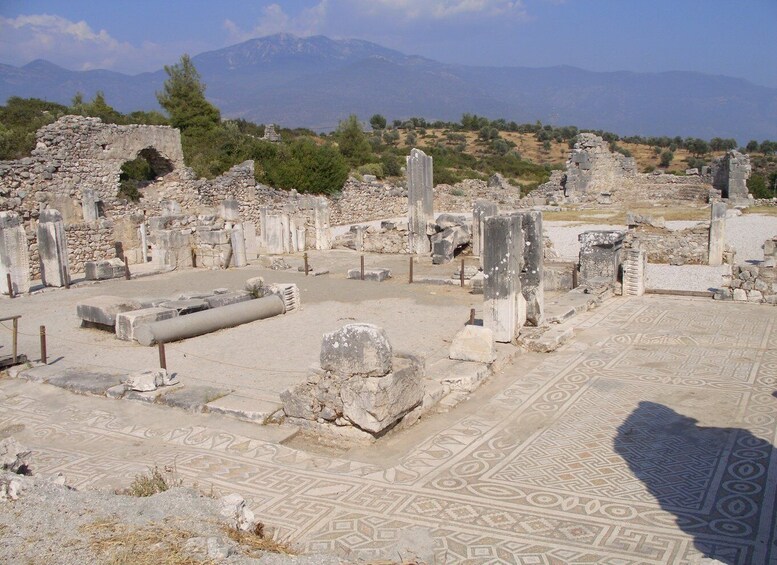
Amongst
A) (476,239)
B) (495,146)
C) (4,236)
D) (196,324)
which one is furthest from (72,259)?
(495,146)

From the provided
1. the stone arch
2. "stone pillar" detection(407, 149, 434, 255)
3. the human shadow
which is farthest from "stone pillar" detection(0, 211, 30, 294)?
the human shadow

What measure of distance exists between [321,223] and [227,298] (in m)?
10.2

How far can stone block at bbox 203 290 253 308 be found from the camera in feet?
40.7

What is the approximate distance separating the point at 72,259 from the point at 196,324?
8.83 meters

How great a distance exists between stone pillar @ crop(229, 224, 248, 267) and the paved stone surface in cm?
1032

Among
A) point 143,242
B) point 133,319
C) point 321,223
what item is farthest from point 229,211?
point 133,319

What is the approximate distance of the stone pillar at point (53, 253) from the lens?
51.0 ft

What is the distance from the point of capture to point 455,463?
6211 millimetres

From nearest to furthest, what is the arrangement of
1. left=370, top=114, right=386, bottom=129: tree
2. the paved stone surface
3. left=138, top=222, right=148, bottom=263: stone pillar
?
1. the paved stone surface
2. left=138, top=222, right=148, bottom=263: stone pillar
3. left=370, top=114, right=386, bottom=129: tree

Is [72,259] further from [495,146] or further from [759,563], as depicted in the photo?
[495,146]

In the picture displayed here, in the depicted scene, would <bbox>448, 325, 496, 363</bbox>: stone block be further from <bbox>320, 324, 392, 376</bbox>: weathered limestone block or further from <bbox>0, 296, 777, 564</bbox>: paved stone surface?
<bbox>320, 324, 392, 376</bbox>: weathered limestone block

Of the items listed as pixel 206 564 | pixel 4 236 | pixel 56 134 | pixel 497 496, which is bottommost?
pixel 497 496

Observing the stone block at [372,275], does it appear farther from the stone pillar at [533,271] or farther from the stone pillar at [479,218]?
the stone pillar at [533,271]

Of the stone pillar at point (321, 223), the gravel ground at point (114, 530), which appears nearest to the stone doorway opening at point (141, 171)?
the stone pillar at point (321, 223)
